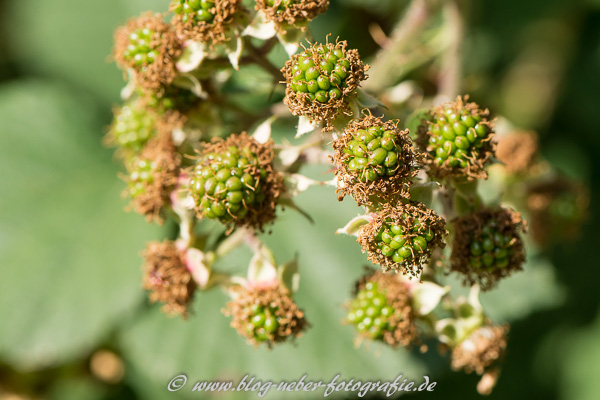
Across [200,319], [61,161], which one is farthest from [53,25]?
[200,319]

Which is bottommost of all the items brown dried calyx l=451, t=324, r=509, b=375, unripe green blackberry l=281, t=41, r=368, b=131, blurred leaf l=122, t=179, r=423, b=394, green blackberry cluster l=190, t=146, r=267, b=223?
blurred leaf l=122, t=179, r=423, b=394

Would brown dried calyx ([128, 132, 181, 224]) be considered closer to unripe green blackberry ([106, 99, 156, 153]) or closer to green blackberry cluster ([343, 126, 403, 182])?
unripe green blackberry ([106, 99, 156, 153])

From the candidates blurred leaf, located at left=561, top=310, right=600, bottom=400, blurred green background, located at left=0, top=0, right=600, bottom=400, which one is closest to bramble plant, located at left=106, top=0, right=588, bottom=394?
blurred green background, located at left=0, top=0, right=600, bottom=400

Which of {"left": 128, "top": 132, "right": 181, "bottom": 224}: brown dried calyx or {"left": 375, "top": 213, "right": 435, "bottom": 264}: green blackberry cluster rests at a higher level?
{"left": 128, "top": 132, "right": 181, "bottom": 224}: brown dried calyx

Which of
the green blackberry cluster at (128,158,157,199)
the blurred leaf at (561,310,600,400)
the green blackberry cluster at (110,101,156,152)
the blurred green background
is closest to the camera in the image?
the green blackberry cluster at (128,158,157,199)

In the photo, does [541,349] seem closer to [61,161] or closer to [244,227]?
[244,227]

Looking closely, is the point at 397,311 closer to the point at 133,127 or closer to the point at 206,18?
the point at 206,18
